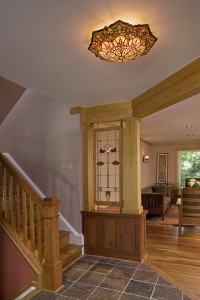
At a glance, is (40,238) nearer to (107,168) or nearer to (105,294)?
(105,294)

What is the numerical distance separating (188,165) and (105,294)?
773 centimetres

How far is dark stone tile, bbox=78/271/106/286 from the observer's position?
9.53ft

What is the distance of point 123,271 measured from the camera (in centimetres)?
318

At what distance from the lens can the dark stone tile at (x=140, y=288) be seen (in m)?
2.65

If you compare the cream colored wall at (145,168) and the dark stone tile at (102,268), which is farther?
the cream colored wall at (145,168)

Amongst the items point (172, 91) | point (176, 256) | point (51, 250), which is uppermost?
point (172, 91)

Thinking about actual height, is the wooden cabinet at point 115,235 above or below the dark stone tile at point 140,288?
above

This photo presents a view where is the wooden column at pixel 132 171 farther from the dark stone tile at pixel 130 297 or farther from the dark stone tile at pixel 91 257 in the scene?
the dark stone tile at pixel 130 297

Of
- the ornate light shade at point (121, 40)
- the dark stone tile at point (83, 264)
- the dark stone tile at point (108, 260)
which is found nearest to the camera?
the ornate light shade at point (121, 40)

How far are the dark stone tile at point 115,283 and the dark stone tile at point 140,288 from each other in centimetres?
7

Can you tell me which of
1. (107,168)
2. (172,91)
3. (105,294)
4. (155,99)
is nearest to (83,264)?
(105,294)

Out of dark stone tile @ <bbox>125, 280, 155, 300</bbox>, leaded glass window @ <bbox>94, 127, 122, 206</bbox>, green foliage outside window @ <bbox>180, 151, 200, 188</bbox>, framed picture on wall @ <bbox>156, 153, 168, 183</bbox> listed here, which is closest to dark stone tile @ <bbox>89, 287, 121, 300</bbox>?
dark stone tile @ <bbox>125, 280, 155, 300</bbox>

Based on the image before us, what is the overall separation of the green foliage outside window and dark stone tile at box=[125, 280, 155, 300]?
282 inches

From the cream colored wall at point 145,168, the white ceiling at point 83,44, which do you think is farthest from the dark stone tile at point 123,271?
the cream colored wall at point 145,168
